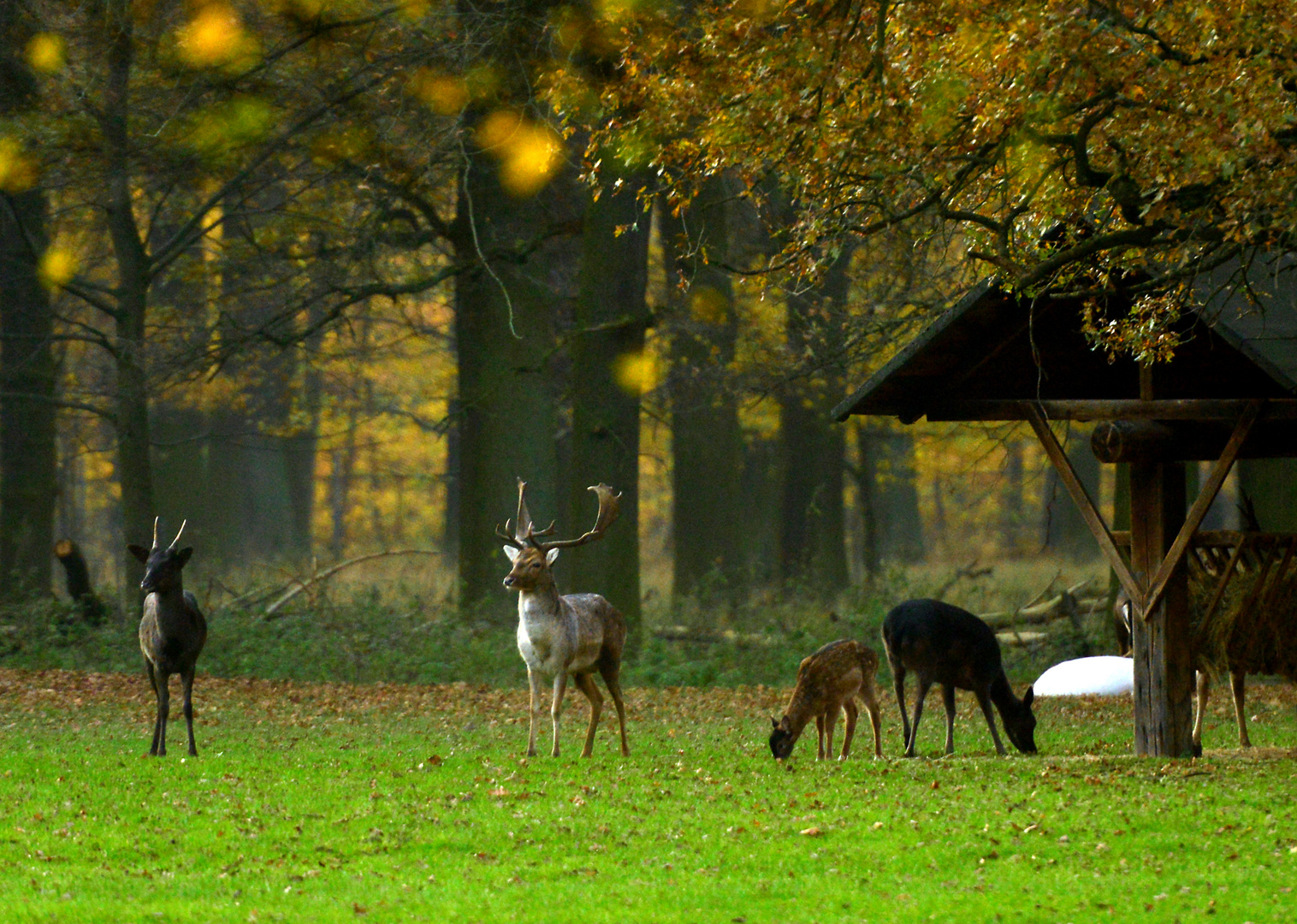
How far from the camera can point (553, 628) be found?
13141 millimetres

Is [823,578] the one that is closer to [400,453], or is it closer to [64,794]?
[64,794]

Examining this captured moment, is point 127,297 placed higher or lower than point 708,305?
lower

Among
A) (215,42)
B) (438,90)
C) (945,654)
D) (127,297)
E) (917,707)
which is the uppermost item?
(215,42)

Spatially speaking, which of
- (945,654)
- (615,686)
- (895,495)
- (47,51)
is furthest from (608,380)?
(895,495)

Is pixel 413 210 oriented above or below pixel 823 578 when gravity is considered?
above

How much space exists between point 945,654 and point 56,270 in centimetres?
1324

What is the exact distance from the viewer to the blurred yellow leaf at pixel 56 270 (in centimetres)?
2112

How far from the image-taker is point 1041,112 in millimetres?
10656

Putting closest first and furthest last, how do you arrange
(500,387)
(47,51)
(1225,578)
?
(1225,578) → (47,51) → (500,387)

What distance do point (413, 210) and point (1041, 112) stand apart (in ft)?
47.7

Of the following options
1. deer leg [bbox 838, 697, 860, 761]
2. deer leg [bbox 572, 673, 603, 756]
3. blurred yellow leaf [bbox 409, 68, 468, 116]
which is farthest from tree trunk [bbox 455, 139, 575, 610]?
deer leg [bbox 838, 697, 860, 761]

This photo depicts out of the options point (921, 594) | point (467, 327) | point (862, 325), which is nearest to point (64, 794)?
point (862, 325)

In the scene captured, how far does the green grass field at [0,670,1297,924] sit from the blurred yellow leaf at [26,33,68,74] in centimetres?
980

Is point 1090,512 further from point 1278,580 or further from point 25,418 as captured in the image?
point 25,418
